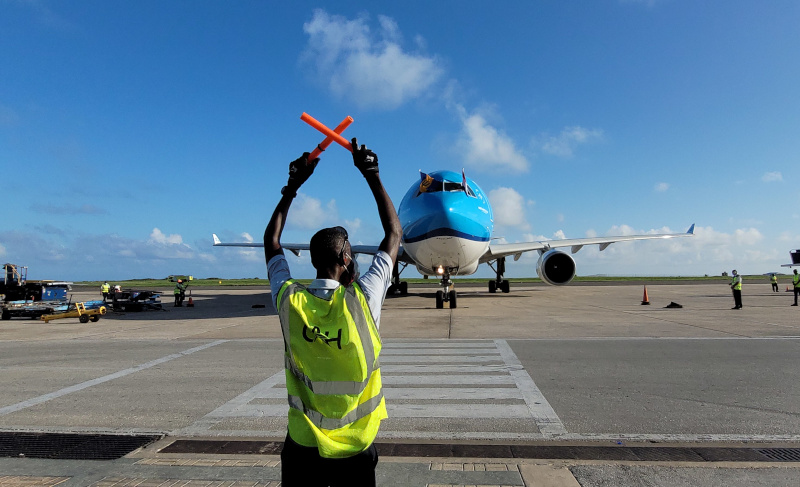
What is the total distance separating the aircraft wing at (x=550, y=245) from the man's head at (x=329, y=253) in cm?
2081

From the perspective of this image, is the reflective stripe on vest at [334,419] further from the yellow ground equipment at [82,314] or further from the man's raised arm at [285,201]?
the yellow ground equipment at [82,314]

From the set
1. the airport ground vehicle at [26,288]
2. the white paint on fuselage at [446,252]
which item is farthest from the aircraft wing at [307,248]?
the airport ground vehicle at [26,288]

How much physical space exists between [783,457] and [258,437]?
4.28 metres

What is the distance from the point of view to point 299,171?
2.52 meters

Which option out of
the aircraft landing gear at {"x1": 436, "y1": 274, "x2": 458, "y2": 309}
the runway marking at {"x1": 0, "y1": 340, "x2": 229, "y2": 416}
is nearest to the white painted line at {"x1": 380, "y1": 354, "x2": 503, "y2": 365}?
the runway marking at {"x1": 0, "y1": 340, "x2": 229, "y2": 416}

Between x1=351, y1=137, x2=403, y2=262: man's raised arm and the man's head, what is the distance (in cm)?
22

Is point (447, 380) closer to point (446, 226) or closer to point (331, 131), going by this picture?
point (331, 131)

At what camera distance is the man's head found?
86.5 inches

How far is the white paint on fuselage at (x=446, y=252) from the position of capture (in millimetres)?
16844

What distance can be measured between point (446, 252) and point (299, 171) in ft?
48.4

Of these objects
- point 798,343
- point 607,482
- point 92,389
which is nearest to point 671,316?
point 798,343

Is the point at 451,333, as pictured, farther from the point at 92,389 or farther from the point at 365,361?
the point at 365,361

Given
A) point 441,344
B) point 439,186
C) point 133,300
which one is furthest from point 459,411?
point 133,300

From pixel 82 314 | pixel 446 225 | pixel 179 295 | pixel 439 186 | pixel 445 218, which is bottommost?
pixel 82 314
